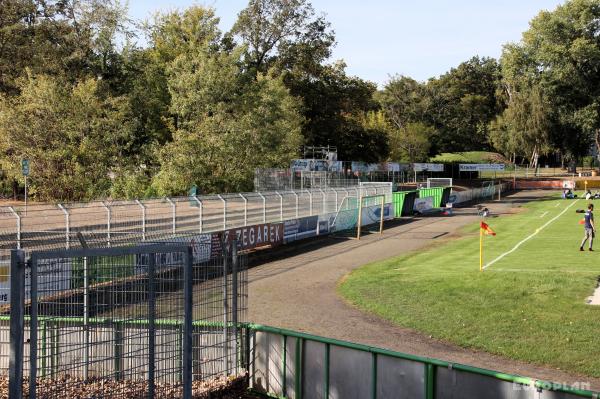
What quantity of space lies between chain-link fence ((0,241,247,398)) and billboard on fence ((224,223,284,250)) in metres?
17.4

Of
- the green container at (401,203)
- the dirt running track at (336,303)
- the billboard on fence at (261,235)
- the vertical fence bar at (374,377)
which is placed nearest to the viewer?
the vertical fence bar at (374,377)

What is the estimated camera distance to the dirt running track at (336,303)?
1404cm

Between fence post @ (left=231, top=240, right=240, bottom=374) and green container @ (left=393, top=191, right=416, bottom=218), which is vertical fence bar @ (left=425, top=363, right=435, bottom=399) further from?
green container @ (left=393, top=191, right=416, bottom=218)

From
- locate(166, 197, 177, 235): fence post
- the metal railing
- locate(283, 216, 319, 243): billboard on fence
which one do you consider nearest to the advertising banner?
the metal railing

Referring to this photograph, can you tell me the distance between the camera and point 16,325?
6.12 m

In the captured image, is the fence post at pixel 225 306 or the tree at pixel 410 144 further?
the tree at pixel 410 144

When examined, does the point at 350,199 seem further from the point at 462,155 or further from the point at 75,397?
the point at 462,155

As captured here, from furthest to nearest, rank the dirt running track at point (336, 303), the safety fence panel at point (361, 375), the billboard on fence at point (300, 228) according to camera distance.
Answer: the billboard on fence at point (300, 228), the dirt running track at point (336, 303), the safety fence panel at point (361, 375)

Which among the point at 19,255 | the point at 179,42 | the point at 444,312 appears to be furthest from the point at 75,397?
the point at 179,42

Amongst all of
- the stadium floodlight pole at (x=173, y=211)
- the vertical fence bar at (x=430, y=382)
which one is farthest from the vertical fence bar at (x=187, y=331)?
the stadium floodlight pole at (x=173, y=211)

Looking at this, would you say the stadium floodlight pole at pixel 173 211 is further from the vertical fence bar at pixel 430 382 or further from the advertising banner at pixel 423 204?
the advertising banner at pixel 423 204

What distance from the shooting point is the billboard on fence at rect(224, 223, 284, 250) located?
28.8 meters

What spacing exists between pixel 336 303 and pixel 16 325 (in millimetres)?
14587

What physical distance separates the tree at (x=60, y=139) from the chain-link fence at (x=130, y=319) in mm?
29131
